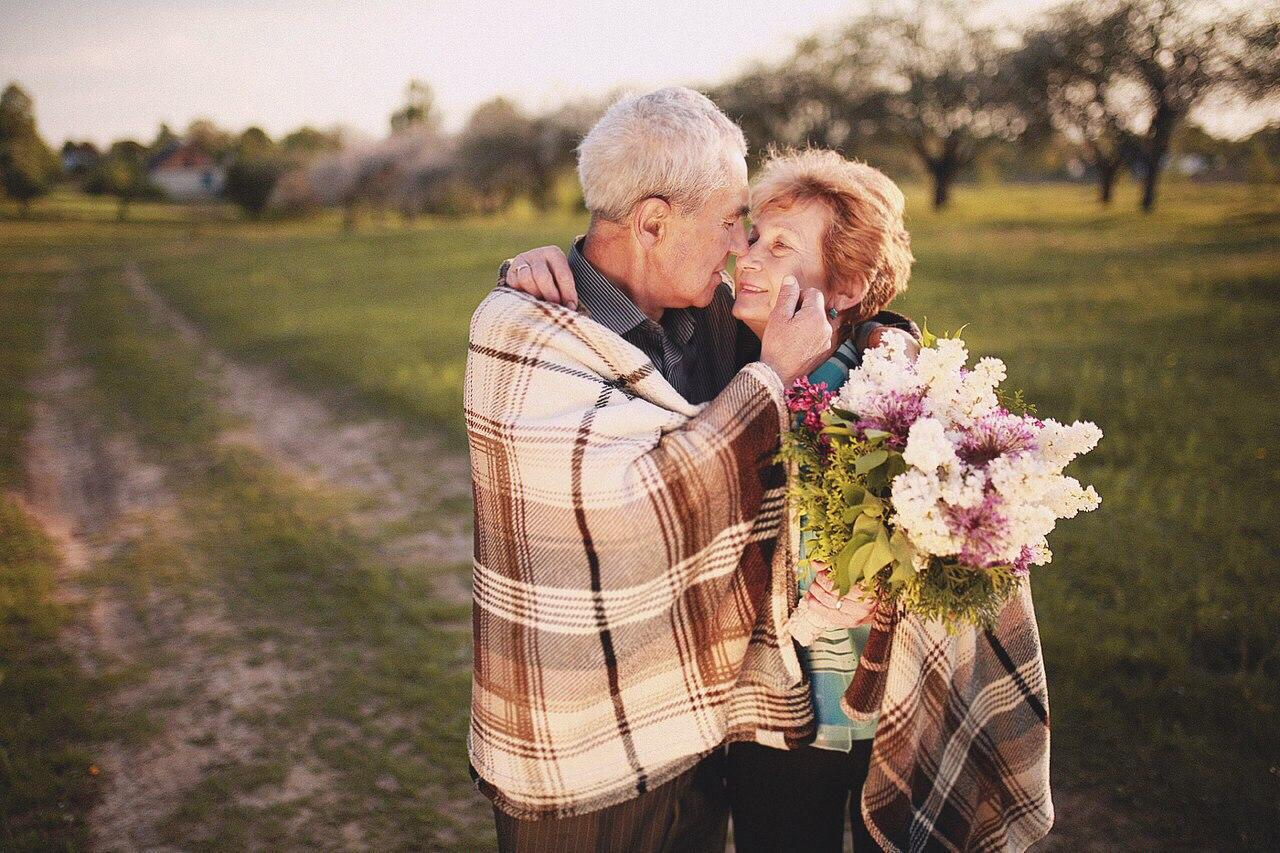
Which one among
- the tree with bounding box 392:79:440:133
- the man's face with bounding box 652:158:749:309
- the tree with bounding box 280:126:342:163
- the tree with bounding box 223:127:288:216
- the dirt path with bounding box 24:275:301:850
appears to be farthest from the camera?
the tree with bounding box 392:79:440:133

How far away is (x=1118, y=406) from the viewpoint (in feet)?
28.5

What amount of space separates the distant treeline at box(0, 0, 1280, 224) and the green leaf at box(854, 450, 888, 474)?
25221 millimetres

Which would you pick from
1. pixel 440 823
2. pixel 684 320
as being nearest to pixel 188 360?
pixel 440 823

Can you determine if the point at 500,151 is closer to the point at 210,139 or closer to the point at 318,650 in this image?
the point at 210,139

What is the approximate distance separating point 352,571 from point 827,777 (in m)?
4.68

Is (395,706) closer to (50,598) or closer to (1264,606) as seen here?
(50,598)

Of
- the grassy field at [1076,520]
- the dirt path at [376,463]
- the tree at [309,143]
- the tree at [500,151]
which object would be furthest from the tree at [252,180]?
the dirt path at [376,463]

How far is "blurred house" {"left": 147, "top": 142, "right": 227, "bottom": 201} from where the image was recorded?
64188mm

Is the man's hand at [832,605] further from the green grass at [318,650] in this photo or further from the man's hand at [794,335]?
the green grass at [318,650]

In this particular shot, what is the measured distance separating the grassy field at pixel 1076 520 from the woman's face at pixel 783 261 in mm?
3005

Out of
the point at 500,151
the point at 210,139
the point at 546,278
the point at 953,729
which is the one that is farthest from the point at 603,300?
the point at 210,139

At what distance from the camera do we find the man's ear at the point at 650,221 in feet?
7.61

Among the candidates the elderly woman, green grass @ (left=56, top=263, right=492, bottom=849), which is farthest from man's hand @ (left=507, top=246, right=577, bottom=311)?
green grass @ (left=56, top=263, right=492, bottom=849)

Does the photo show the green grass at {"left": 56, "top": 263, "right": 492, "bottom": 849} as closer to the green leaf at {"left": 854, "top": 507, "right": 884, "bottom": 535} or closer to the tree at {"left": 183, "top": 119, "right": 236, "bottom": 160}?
the green leaf at {"left": 854, "top": 507, "right": 884, "bottom": 535}
